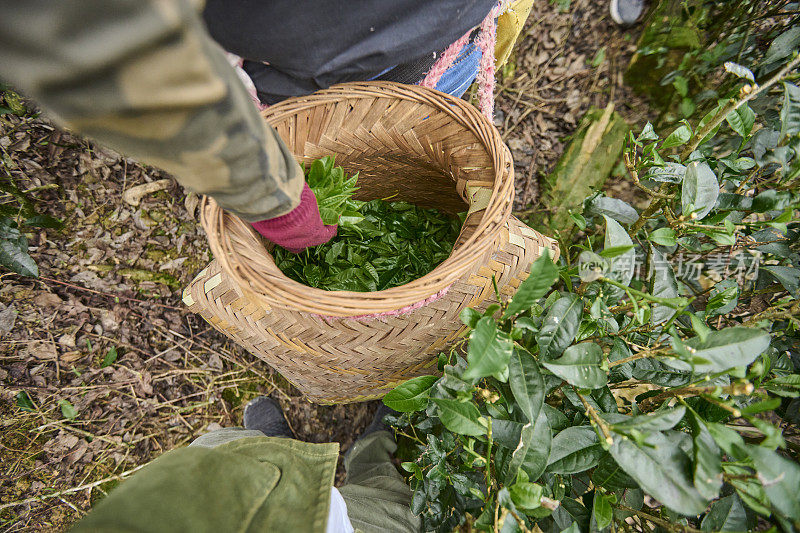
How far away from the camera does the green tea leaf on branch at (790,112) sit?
74 cm

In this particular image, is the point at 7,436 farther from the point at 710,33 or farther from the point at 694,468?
the point at 710,33

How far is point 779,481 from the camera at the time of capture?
54cm

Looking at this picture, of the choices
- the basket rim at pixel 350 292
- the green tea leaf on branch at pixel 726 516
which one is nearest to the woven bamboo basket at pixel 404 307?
the basket rim at pixel 350 292

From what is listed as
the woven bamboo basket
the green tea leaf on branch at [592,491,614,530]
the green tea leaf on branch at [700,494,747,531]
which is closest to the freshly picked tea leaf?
the woven bamboo basket

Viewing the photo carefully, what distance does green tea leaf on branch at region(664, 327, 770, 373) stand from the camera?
1.92 feet

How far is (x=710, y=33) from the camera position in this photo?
159 cm

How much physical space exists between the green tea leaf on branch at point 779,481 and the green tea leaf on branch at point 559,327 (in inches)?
11.6

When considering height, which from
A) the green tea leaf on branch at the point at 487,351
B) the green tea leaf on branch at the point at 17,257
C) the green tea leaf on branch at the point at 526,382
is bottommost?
the green tea leaf on branch at the point at 17,257

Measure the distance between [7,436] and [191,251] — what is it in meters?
0.89

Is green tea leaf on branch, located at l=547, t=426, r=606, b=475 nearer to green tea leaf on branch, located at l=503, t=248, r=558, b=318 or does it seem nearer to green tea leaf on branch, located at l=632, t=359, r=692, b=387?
green tea leaf on branch, located at l=632, t=359, r=692, b=387

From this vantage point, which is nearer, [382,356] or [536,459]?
[536,459]

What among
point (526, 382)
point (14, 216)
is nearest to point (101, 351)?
point (14, 216)

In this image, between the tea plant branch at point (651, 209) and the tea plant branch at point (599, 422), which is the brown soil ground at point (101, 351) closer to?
the tea plant branch at point (651, 209)

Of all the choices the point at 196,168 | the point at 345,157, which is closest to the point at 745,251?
the point at 345,157
